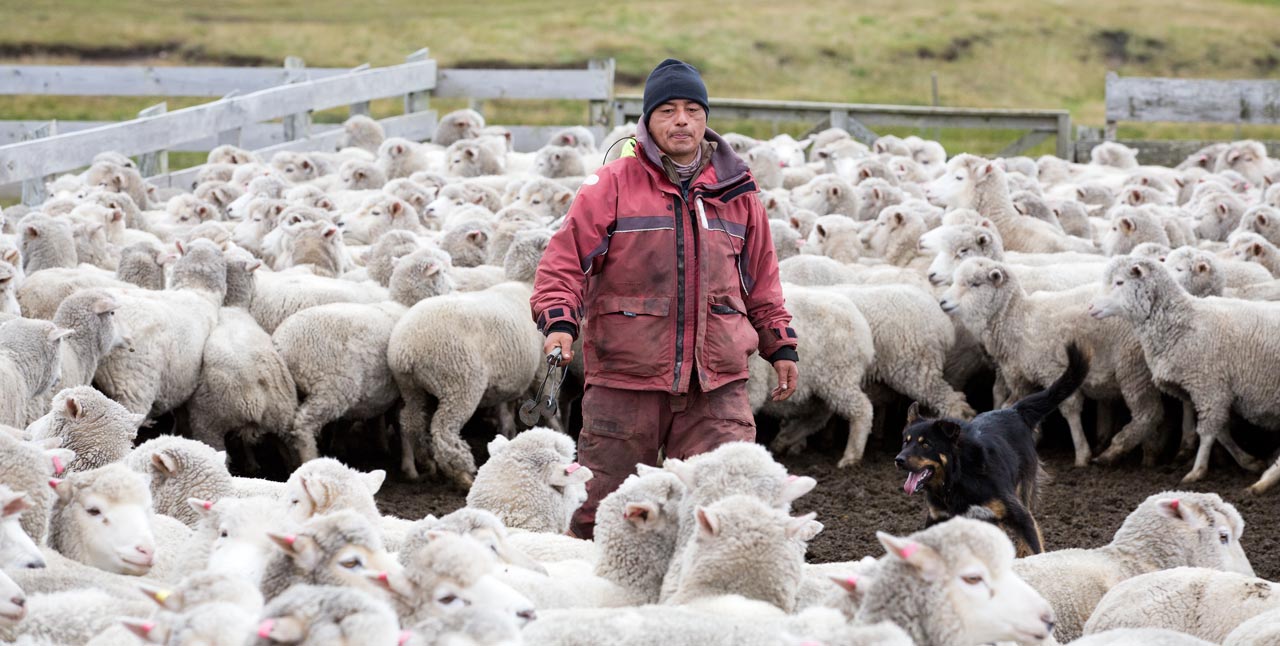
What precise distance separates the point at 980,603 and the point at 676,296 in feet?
7.29

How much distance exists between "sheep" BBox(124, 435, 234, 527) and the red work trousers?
1.41m

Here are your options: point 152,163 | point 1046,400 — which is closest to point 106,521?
point 1046,400

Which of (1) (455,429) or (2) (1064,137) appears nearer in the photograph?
(1) (455,429)

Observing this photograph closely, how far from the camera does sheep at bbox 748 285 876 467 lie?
8.65 metres

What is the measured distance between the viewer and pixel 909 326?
353 inches

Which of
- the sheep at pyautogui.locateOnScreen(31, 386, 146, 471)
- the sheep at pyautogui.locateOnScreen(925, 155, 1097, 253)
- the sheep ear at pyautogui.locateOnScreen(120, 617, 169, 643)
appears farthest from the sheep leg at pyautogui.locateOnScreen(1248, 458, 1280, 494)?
the sheep ear at pyautogui.locateOnScreen(120, 617, 169, 643)

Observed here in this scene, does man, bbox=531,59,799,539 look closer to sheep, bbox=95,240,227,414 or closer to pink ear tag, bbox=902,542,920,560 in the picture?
pink ear tag, bbox=902,542,920,560

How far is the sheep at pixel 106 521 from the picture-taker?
4.57 meters

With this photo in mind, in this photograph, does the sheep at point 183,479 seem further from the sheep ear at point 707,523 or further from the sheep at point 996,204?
the sheep at point 996,204

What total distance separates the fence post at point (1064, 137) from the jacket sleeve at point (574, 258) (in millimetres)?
13287

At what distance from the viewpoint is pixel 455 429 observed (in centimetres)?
825

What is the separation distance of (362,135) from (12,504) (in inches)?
488

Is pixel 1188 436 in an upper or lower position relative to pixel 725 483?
lower

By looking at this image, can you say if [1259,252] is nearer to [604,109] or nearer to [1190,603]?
[1190,603]
